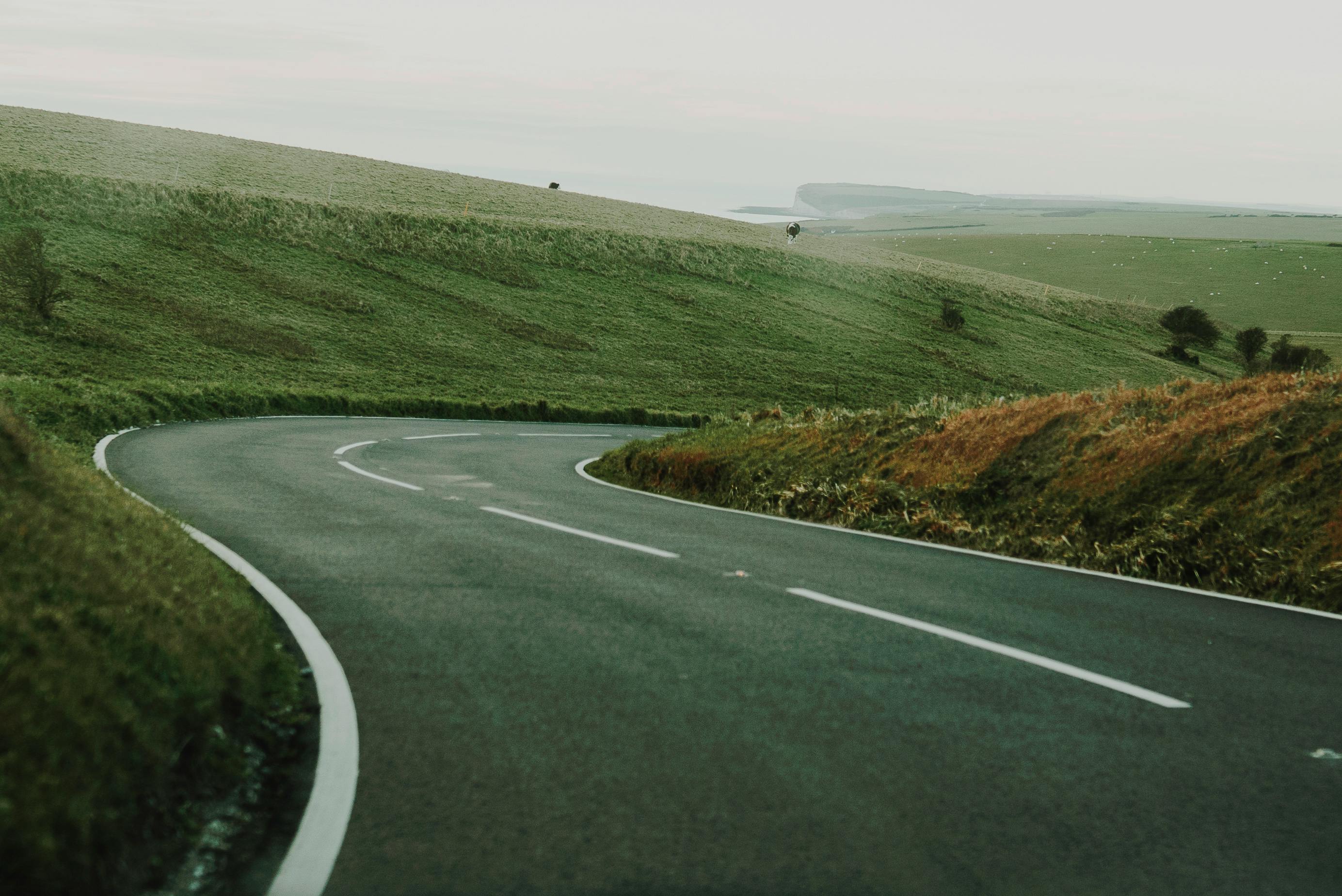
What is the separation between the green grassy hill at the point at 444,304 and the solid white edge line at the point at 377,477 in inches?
239

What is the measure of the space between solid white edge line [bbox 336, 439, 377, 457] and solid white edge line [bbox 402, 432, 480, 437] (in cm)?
101

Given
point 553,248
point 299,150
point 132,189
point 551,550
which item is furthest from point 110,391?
point 299,150

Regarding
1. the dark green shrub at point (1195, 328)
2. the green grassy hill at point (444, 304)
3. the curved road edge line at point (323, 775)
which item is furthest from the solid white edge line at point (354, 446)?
the dark green shrub at point (1195, 328)

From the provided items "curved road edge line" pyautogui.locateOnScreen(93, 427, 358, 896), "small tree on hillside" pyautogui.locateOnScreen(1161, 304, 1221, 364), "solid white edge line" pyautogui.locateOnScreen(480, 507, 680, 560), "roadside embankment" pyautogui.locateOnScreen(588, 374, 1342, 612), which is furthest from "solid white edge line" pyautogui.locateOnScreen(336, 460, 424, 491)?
"small tree on hillside" pyautogui.locateOnScreen(1161, 304, 1221, 364)

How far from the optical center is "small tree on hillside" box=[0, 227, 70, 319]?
1292 inches

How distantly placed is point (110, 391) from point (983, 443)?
18603 millimetres

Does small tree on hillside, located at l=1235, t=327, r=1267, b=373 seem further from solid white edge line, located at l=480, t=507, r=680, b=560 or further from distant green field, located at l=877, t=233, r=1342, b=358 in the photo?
solid white edge line, located at l=480, t=507, r=680, b=560

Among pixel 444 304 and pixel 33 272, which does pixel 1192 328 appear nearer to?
pixel 444 304

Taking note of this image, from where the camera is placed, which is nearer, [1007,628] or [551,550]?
[1007,628]

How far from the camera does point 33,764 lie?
3.34m

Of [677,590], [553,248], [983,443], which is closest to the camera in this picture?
[677,590]

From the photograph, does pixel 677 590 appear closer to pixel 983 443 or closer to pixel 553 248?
pixel 983 443

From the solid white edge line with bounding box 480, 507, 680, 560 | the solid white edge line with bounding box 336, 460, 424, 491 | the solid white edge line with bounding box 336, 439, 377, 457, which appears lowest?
the solid white edge line with bounding box 336, 439, 377, 457

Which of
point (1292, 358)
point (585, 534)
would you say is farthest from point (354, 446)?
point (1292, 358)
